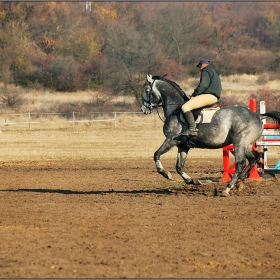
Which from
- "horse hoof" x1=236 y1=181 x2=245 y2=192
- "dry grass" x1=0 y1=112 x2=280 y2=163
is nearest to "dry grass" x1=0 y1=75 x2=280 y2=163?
"dry grass" x1=0 y1=112 x2=280 y2=163

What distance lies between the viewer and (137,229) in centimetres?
1068

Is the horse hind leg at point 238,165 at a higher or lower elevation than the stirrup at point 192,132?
lower

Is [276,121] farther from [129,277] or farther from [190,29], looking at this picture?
[190,29]

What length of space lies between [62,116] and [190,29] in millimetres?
38147

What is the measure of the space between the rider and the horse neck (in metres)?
0.60

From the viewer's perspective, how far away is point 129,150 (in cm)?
2944

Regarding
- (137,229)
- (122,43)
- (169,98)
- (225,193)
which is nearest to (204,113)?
(169,98)

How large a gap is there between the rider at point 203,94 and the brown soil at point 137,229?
1535 mm

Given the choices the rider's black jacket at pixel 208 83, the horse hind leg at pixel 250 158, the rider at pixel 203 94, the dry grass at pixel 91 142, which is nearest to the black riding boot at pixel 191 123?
the rider at pixel 203 94

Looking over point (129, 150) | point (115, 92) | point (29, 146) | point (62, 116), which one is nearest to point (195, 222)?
point (129, 150)

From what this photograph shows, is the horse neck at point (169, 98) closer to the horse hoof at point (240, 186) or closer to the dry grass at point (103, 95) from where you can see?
the horse hoof at point (240, 186)

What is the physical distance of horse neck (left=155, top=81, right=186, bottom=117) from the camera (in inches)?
587

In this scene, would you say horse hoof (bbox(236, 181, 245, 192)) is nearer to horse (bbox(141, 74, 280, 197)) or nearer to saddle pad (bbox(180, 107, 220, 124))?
horse (bbox(141, 74, 280, 197))

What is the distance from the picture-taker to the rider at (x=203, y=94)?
14.2m
